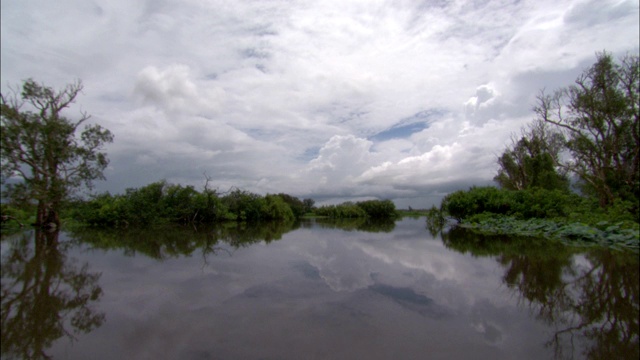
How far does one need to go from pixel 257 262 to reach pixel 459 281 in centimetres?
557

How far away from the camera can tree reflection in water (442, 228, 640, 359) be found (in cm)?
381

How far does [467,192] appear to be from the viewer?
1147 inches

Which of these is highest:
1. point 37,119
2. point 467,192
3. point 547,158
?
point 37,119

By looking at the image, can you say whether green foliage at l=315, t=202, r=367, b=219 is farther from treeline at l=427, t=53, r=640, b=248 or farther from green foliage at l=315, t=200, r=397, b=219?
treeline at l=427, t=53, r=640, b=248

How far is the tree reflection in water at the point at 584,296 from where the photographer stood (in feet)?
12.5

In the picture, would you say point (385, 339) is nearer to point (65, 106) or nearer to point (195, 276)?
point (195, 276)

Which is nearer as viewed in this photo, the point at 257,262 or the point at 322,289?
the point at 322,289

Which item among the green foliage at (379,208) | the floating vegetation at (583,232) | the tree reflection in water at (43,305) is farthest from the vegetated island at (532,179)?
the green foliage at (379,208)

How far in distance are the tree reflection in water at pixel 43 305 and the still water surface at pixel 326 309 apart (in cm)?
2

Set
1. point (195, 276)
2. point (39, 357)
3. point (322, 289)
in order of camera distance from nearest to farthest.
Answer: point (39, 357) → point (322, 289) → point (195, 276)

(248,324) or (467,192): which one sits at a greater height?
A: (467,192)

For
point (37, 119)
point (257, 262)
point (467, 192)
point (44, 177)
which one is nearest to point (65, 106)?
point (37, 119)

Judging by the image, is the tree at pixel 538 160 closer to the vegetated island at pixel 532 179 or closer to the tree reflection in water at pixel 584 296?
the vegetated island at pixel 532 179

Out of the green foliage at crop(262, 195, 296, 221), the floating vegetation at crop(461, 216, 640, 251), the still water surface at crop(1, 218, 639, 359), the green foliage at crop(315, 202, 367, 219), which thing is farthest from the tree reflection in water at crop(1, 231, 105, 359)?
the green foliage at crop(315, 202, 367, 219)
